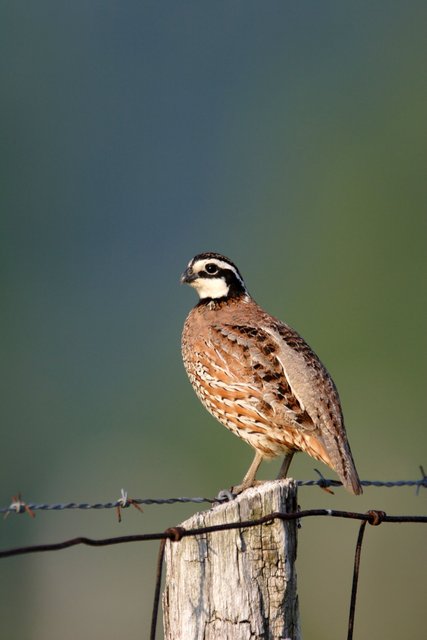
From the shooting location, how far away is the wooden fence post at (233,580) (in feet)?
16.0

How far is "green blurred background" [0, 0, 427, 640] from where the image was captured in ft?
50.5

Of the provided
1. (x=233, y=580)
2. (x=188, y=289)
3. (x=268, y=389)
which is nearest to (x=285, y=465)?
(x=268, y=389)

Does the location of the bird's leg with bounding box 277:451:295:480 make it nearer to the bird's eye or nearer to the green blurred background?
the bird's eye

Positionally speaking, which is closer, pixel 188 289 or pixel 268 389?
pixel 268 389

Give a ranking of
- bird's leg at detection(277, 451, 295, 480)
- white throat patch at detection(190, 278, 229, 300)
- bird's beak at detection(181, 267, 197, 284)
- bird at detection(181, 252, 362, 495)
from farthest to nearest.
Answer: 1. bird's beak at detection(181, 267, 197, 284)
2. white throat patch at detection(190, 278, 229, 300)
3. bird's leg at detection(277, 451, 295, 480)
4. bird at detection(181, 252, 362, 495)

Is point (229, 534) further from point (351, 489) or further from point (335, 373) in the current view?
point (335, 373)

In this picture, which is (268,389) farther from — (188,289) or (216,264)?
(188,289)

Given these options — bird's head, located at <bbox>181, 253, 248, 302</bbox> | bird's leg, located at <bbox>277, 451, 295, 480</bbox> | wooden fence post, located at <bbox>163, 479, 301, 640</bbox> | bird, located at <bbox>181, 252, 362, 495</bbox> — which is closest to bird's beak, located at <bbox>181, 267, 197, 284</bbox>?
bird's head, located at <bbox>181, 253, 248, 302</bbox>

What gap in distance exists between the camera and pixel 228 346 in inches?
280

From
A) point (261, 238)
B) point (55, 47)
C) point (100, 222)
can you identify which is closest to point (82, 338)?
point (261, 238)

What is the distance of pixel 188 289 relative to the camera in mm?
34875

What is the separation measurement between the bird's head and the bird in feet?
0.98

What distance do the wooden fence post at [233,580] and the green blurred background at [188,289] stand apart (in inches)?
325

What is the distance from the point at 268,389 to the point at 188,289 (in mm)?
28092
